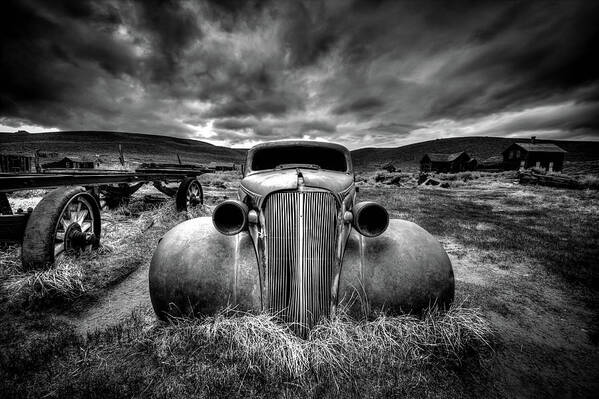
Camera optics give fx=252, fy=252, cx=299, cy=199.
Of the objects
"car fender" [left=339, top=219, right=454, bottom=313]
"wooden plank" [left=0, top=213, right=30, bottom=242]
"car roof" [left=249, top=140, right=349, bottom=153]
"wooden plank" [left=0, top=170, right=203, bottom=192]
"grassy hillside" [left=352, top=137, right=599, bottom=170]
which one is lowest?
"car fender" [left=339, top=219, right=454, bottom=313]

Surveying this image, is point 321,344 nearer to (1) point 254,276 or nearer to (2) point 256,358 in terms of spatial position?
(2) point 256,358

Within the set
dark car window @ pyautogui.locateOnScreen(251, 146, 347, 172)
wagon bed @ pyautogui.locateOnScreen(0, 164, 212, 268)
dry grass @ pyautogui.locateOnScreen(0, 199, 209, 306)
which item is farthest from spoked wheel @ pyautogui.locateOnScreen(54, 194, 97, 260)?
dark car window @ pyautogui.locateOnScreen(251, 146, 347, 172)

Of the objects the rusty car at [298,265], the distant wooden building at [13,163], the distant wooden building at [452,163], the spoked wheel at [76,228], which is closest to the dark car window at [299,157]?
the rusty car at [298,265]

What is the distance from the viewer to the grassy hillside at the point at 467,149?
77.5m

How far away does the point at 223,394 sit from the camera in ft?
5.82

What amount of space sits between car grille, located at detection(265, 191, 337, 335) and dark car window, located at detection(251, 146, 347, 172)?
1970 millimetres

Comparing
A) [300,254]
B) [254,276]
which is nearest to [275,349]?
[254,276]

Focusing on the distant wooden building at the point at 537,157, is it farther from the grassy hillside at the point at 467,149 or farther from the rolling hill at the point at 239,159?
the grassy hillside at the point at 467,149

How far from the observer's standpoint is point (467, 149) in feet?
280

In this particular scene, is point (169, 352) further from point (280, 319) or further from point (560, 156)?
point (560, 156)

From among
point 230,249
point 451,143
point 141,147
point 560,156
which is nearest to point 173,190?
point 230,249

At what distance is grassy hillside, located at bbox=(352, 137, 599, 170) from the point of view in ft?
254

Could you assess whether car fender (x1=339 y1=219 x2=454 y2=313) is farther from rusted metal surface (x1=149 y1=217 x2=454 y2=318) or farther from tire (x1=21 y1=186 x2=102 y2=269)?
tire (x1=21 y1=186 x2=102 y2=269)

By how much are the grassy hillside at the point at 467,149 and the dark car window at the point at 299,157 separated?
7774 centimetres
